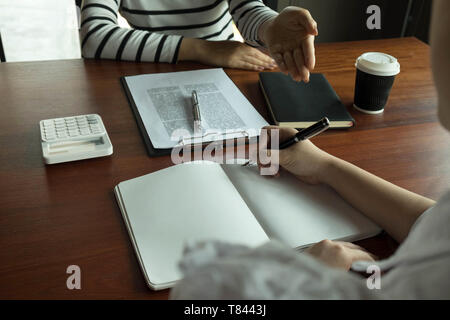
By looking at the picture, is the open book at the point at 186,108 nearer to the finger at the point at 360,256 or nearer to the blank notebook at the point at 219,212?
the blank notebook at the point at 219,212

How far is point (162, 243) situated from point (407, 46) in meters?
1.02

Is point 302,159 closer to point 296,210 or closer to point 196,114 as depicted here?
point 296,210

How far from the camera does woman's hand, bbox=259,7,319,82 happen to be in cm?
97

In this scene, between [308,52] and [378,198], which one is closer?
[378,198]

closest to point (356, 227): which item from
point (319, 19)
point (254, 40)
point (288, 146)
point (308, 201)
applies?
point (308, 201)

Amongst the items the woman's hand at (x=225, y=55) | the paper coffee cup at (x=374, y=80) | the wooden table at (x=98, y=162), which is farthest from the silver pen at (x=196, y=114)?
the paper coffee cup at (x=374, y=80)

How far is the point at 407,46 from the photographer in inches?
49.6

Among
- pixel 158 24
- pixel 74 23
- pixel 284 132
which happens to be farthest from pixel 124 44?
pixel 74 23

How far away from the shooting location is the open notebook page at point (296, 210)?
596mm

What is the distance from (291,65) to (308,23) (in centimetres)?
10

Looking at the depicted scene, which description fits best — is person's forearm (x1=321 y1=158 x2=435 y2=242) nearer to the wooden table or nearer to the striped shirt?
the wooden table

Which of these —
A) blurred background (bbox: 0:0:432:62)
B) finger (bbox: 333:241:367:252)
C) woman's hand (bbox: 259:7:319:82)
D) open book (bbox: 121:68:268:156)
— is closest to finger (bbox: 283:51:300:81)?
woman's hand (bbox: 259:7:319:82)

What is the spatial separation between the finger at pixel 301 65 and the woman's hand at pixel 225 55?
111 millimetres

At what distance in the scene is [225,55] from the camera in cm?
108
